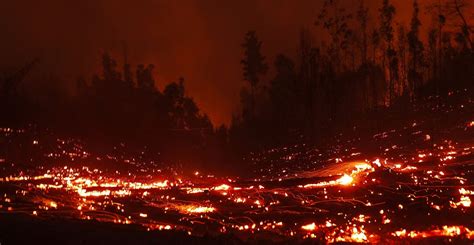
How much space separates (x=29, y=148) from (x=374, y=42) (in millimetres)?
41842

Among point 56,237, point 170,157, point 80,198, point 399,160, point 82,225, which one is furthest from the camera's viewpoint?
point 170,157

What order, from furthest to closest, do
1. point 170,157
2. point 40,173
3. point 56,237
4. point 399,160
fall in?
1. point 170,157
2. point 399,160
3. point 40,173
4. point 56,237

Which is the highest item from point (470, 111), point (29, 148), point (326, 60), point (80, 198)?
point (326, 60)

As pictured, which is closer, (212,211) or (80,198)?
(212,211)

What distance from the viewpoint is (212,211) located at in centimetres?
1538

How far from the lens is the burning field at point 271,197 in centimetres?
1298

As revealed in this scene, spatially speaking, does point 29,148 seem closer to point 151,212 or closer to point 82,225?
point 151,212

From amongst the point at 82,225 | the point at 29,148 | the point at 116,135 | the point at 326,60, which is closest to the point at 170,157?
the point at 116,135

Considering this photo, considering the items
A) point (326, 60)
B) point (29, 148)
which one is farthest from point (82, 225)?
point (326, 60)

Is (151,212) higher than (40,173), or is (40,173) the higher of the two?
(40,173)

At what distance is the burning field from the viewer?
42.6 feet

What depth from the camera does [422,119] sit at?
36219mm

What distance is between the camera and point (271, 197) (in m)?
17.2

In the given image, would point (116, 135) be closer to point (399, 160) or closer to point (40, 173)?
point (40, 173)
